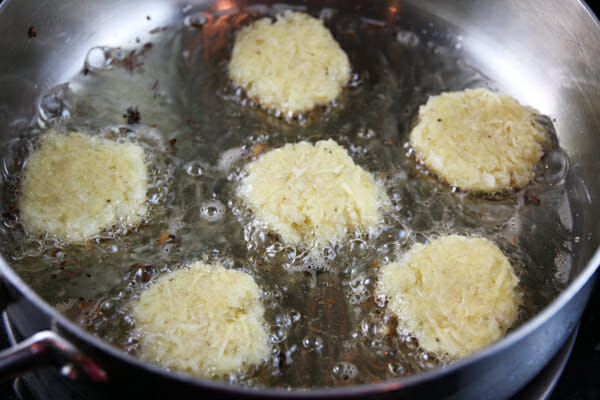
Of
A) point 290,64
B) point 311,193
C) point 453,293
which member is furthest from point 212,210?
point 453,293

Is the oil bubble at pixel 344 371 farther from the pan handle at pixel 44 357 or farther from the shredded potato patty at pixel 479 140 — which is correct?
the shredded potato patty at pixel 479 140

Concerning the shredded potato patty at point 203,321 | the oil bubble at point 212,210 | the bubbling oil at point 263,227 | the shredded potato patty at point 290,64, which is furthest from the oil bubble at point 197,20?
the shredded potato patty at point 203,321

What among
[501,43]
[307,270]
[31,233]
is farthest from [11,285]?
[501,43]

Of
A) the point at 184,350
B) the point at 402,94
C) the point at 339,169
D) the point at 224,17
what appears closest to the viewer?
the point at 184,350

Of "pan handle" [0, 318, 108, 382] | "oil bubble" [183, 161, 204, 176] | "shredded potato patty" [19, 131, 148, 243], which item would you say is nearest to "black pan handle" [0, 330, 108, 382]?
"pan handle" [0, 318, 108, 382]

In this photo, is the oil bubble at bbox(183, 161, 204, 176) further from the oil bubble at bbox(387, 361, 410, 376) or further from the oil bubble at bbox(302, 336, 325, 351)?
the oil bubble at bbox(387, 361, 410, 376)

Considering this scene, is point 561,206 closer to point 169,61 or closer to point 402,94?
point 402,94
